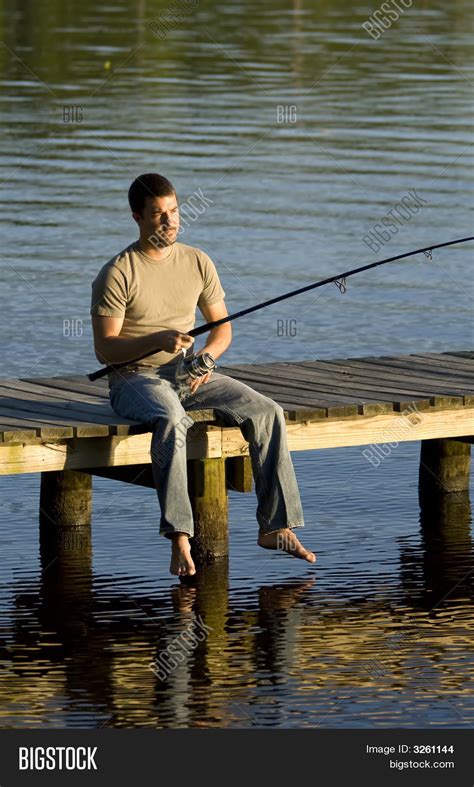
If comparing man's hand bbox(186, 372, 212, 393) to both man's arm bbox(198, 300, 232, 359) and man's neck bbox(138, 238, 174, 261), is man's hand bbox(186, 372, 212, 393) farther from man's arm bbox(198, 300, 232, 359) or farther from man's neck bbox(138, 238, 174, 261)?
man's neck bbox(138, 238, 174, 261)

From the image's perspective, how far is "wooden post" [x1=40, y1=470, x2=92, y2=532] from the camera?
9.24m

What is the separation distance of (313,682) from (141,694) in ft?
2.26

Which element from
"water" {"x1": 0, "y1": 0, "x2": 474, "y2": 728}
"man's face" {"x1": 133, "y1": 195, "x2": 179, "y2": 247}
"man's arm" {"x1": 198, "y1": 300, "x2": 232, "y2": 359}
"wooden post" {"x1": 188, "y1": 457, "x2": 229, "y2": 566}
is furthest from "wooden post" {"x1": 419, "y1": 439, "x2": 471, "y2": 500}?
Answer: "man's face" {"x1": 133, "y1": 195, "x2": 179, "y2": 247}

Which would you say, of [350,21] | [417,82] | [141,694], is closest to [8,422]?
[141,694]

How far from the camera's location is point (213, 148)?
21609 mm

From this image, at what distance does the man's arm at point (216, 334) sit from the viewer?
836 cm

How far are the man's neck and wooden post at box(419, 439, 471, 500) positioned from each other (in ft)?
7.87

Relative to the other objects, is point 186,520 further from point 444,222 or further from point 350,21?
point 350,21

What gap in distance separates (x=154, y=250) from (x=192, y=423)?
0.79 metres

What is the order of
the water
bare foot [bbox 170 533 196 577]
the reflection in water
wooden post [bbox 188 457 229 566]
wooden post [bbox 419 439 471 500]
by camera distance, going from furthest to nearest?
wooden post [bbox 419 439 471 500] < wooden post [bbox 188 457 229 566] < bare foot [bbox 170 533 196 577] < the water < the reflection in water

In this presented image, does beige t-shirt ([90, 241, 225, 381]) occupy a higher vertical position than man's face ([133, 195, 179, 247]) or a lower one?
lower

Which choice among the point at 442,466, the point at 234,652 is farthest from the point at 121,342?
the point at 442,466

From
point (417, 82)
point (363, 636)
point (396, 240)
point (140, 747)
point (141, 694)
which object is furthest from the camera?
point (417, 82)

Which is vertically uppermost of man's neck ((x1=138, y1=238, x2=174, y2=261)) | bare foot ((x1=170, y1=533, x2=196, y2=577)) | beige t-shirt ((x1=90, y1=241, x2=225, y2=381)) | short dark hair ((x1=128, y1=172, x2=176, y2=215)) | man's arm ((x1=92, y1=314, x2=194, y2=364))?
short dark hair ((x1=128, y1=172, x2=176, y2=215))
